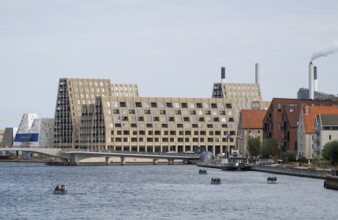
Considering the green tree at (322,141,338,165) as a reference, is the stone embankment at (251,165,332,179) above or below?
below

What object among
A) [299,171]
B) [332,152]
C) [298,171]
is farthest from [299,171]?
[332,152]

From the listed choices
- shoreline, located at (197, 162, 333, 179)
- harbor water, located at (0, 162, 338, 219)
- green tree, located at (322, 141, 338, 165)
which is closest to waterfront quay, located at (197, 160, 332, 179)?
shoreline, located at (197, 162, 333, 179)

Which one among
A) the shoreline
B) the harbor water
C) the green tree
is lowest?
the harbor water

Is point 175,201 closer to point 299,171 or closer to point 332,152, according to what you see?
point 299,171

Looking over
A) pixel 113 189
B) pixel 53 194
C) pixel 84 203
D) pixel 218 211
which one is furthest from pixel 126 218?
pixel 113 189

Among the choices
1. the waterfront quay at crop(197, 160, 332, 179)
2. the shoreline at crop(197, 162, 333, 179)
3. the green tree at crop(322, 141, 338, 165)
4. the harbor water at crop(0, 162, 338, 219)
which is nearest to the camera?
Result: the harbor water at crop(0, 162, 338, 219)

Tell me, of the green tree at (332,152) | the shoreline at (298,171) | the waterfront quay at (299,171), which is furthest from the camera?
the green tree at (332,152)

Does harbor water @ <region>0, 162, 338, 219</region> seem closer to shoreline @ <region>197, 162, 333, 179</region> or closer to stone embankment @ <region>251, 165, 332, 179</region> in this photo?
shoreline @ <region>197, 162, 333, 179</region>

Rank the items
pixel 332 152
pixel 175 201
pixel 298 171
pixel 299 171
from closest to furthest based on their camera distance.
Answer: pixel 175 201, pixel 332 152, pixel 299 171, pixel 298 171

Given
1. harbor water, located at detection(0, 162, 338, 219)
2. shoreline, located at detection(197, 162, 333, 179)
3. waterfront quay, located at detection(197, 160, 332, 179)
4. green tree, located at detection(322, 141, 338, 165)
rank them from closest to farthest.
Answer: harbor water, located at detection(0, 162, 338, 219) < shoreline, located at detection(197, 162, 333, 179) < waterfront quay, located at detection(197, 160, 332, 179) < green tree, located at detection(322, 141, 338, 165)

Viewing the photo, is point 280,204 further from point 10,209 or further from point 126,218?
point 10,209

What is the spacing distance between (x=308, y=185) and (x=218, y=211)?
42.0 metres

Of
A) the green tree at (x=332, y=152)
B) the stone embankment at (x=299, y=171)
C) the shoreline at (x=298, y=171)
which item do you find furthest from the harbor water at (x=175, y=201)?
the green tree at (x=332, y=152)

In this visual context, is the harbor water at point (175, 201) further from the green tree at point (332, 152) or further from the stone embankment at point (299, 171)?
the green tree at point (332, 152)
